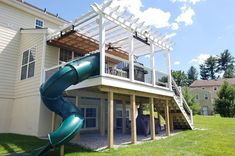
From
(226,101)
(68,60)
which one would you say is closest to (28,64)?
(68,60)

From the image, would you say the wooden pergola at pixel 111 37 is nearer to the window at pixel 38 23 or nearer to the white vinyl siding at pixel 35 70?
the white vinyl siding at pixel 35 70

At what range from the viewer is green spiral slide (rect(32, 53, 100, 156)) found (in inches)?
301

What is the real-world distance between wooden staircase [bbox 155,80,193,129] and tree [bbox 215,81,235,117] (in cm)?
1643

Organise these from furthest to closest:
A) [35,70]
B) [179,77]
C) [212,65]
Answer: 1. [212,65]
2. [179,77]
3. [35,70]

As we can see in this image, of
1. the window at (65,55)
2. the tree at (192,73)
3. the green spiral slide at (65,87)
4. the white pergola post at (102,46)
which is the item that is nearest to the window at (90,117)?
the window at (65,55)

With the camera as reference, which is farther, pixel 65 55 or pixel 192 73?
pixel 192 73

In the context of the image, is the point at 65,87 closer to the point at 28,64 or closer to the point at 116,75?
the point at 116,75

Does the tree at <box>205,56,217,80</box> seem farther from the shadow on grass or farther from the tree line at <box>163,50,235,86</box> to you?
the shadow on grass

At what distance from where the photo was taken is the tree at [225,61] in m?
75.2

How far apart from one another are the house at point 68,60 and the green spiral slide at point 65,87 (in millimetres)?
861

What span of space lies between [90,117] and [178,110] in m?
5.94

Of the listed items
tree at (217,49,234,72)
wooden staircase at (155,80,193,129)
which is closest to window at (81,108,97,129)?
wooden staircase at (155,80,193,129)

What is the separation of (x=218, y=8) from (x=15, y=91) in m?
13.6

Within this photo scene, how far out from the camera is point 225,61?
250 feet
